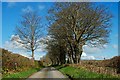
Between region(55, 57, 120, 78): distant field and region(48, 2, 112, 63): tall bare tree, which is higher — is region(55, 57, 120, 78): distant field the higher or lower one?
the lower one

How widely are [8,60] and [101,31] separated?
19.2 meters

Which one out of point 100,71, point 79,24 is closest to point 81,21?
point 79,24

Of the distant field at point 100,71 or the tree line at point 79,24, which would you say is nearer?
the distant field at point 100,71

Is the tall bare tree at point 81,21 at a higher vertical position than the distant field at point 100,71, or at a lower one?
higher

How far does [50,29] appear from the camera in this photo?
44188mm

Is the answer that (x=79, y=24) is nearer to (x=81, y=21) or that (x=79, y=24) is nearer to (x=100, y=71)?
(x=81, y=21)

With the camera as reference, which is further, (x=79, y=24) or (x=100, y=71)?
(x=79, y=24)

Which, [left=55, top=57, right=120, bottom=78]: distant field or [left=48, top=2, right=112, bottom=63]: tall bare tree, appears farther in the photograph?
[left=48, top=2, right=112, bottom=63]: tall bare tree

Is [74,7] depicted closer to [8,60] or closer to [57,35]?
[57,35]

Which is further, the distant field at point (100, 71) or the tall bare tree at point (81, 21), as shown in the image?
the tall bare tree at point (81, 21)

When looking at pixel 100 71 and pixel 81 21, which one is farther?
pixel 81 21

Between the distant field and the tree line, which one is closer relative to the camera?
the distant field

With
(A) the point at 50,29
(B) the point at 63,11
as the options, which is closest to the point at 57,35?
(A) the point at 50,29

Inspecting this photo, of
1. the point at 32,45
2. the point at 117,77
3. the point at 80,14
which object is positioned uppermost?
the point at 80,14
